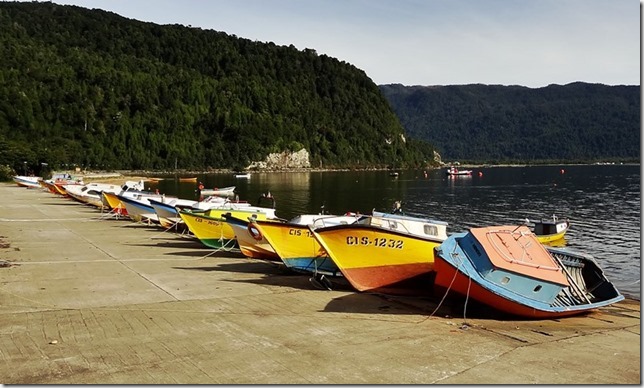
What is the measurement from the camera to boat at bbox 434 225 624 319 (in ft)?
50.5

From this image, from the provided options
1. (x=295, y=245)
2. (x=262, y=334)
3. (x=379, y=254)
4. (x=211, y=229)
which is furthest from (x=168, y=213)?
(x=262, y=334)

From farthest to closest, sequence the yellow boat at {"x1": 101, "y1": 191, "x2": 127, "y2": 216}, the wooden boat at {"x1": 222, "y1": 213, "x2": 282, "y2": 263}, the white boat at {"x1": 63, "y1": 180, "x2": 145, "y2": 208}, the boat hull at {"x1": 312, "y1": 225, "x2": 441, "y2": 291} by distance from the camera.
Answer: the white boat at {"x1": 63, "y1": 180, "x2": 145, "y2": 208} → the yellow boat at {"x1": 101, "y1": 191, "x2": 127, "y2": 216} → the wooden boat at {"x1": 222, "y1": 213, "x2": 282, "y2": 263} → the boat hull at {"x1": 312, "y1": 225, "x2": 441, "y2": 291}

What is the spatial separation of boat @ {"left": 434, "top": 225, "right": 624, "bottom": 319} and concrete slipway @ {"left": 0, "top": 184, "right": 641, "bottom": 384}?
1.42 feet

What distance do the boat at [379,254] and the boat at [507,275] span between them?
1274mm

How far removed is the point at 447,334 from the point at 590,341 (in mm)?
3316

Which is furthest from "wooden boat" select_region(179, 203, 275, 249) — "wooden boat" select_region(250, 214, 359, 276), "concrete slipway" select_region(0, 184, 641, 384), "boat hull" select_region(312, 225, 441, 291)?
"boat hull" select_region(312, 225, 441, 291)

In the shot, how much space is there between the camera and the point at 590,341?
13.7 meters

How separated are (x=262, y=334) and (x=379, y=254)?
5944mm

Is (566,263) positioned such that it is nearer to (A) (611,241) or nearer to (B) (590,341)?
(B) (590,341)

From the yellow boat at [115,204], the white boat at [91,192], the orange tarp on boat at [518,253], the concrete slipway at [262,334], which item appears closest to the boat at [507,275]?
the orange tarp on boat at [518,253]

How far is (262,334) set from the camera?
1291 cm

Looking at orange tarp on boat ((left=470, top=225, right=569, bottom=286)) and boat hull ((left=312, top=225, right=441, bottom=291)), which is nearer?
orange tarp on boat ((left=470, top=225, right=569, bottom=286))

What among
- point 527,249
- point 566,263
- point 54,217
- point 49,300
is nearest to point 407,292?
point 527,249

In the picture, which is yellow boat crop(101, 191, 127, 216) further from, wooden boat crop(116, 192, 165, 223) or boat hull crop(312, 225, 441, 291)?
boat hull crop(312, 225, 441, 291)
